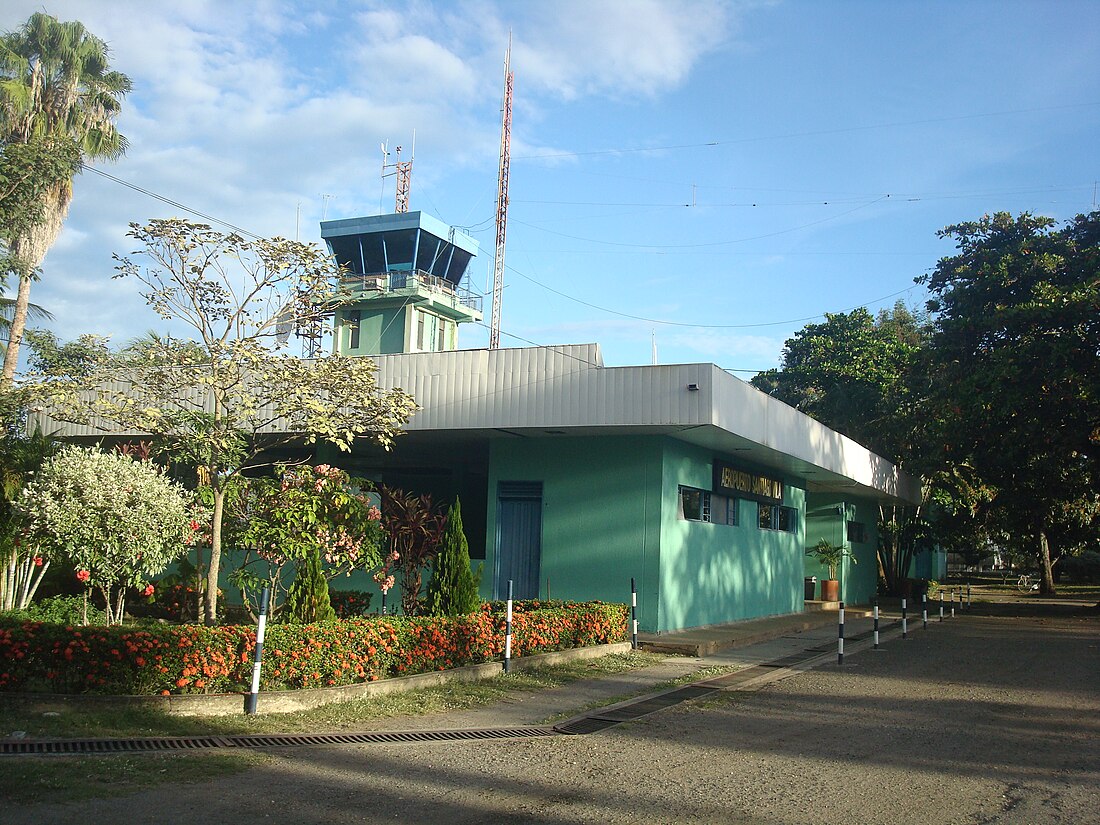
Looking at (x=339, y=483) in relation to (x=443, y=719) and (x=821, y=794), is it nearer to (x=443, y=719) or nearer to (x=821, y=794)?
(x=443, y=719)

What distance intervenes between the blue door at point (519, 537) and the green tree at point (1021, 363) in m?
14.4

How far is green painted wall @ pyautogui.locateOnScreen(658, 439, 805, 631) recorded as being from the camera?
17703mm

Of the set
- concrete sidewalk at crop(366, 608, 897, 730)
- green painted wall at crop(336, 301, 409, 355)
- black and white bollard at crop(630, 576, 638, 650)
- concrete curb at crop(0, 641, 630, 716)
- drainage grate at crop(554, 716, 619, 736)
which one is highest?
green painted wall at crop(336, 301, 409, 355)

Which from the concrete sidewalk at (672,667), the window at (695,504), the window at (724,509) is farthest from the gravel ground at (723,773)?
the window at (724,509)

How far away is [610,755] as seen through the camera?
842cm

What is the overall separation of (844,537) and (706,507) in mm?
13120

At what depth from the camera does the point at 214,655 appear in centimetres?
962

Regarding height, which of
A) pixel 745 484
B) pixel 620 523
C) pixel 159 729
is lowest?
pixel 159 729

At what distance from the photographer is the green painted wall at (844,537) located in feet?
101

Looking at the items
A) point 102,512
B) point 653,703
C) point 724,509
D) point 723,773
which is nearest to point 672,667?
point 653,703

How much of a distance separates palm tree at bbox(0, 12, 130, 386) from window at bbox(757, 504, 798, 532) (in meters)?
19.8

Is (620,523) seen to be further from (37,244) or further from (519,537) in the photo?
(37,244)

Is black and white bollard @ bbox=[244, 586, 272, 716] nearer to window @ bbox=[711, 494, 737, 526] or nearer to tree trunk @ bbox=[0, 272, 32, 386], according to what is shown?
window @ bbox=[711, 494, 737, 526]

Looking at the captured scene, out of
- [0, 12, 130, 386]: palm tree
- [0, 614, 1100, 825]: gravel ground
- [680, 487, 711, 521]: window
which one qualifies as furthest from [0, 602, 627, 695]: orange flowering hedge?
[0, 12, 130, 386]: palm tree
